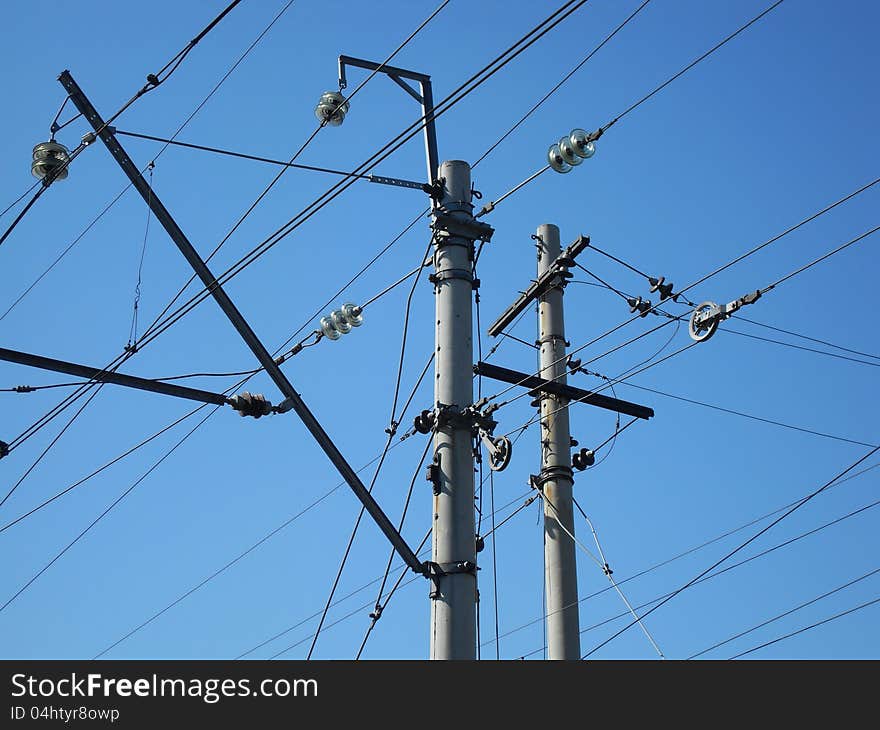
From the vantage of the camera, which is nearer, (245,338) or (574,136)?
(245,338)

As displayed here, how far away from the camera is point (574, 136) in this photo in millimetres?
12961

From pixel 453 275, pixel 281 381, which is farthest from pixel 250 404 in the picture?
pixel 453 275

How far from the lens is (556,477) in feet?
51.4

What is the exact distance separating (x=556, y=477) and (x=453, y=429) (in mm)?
3682

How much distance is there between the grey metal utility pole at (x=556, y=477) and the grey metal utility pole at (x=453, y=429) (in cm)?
235

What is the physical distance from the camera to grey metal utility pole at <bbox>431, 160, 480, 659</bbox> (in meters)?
11.5

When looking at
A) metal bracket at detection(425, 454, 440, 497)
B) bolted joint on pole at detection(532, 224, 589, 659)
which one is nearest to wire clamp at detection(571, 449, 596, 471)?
bolted joint on pole at detection(532, 224, 589, 659)

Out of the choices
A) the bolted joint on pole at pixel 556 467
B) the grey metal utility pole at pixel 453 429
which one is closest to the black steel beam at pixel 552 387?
the bolted joint on pole at pixel 556 467

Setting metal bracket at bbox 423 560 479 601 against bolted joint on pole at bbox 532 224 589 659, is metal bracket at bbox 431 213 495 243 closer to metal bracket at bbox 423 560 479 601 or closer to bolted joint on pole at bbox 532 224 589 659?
bolted joint on pole at bbox 532 224 589 659
